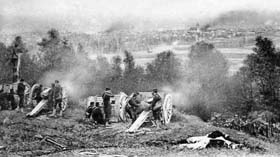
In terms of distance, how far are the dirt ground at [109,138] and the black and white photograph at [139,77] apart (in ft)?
0.05

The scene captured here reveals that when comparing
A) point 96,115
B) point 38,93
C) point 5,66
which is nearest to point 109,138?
point 96,115

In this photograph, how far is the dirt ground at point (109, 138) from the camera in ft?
18.0

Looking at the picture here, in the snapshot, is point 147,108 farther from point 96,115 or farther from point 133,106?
point 96,115

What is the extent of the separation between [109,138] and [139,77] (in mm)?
1505

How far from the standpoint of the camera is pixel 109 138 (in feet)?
20.3

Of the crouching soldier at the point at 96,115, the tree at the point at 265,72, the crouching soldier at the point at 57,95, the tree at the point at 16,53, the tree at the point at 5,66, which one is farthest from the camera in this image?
the tree at the point at 5,66

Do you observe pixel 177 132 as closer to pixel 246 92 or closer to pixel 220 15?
pixel 246 92

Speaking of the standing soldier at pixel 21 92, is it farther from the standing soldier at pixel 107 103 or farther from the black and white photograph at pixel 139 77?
the standing soldier at pixel 107 103

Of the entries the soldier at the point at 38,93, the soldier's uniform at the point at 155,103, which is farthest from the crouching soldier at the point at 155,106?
the soldier at the point at 38,93

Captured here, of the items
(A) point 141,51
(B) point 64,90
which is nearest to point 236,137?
(A) point 141,51

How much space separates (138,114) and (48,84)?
6.61 ft

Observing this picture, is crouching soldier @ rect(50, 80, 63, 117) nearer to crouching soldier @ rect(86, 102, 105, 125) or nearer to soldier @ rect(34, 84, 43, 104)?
soldier @ rect(34, 84, 43, 104)

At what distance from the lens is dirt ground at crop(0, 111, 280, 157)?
18.0 feet

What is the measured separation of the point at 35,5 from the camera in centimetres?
745
